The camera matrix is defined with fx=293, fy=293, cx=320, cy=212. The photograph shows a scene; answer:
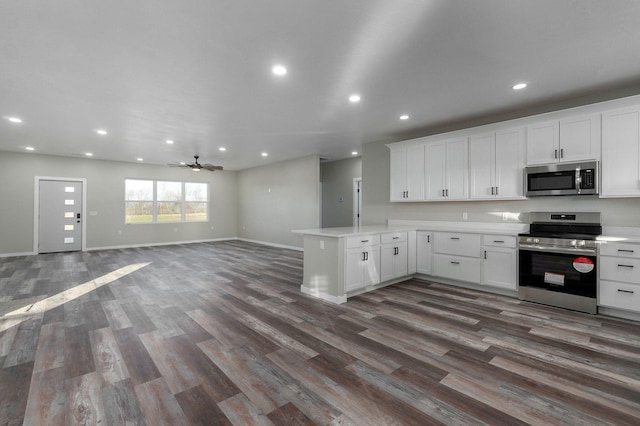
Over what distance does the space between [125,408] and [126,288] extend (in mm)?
3246

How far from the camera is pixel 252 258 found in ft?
23.5

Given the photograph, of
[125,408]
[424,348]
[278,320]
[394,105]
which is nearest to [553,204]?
[394,105]

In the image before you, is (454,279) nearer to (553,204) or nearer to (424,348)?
(553,204)

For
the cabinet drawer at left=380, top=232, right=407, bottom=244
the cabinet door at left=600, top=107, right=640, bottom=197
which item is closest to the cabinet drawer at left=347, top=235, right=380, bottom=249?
the cabinet drawer at left=380, top=232, right=407, bottom=244

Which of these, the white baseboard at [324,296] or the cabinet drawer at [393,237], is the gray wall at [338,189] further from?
the white baseboard at [324,296]

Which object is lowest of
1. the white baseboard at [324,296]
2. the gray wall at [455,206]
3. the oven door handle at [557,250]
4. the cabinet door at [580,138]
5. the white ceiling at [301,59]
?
the white baseboard at [324,296]

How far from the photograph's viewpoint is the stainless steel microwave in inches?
142

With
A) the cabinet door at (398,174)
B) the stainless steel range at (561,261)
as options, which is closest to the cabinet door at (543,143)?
the stainless steel range at (561,261)

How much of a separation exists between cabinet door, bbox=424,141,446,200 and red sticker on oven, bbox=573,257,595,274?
6.42 ft

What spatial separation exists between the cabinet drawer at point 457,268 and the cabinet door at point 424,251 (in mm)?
122

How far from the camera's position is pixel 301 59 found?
2951 mm

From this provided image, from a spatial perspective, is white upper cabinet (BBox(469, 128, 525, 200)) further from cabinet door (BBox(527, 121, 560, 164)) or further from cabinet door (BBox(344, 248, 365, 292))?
cabinet door (BBox(344, 248, 365, 292))

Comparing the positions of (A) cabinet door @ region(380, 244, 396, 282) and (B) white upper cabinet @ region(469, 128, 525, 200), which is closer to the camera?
(B) white upper cabinet @ region(469, 128, 525, 200)

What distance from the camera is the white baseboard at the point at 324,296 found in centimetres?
385
